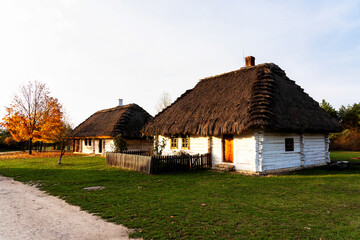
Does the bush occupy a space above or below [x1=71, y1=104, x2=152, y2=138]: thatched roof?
below

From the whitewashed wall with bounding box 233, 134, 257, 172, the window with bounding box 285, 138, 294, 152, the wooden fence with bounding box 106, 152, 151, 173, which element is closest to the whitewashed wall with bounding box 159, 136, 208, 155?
the whitewashed wall with bounding box 233, 134, 257, 172

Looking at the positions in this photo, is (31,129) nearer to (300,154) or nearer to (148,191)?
(148,191)

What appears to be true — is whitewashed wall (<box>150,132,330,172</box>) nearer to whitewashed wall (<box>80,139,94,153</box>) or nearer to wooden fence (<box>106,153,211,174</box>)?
wooden fence (<box>106,153,211,174</box>)

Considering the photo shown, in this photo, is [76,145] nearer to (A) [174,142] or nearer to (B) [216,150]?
(A) [174,142]

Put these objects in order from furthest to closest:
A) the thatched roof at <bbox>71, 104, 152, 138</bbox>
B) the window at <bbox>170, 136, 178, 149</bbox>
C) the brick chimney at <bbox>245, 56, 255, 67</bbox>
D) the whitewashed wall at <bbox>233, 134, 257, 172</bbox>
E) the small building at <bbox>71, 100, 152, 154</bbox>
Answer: the small building at <bbox>71, 100, 152, 154</bbox> < the thatched roof at <bbox>71, 104, 152, 138</bbox> < the brick chimney at <bbox>245, 56, 255, 67</bbox> < the window at <bbox>170, 136, 178, 149</bbox> < the whitewashed wall at <bbox>233, 134, 257, 172</bbox>

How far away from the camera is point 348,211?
21.2 feet

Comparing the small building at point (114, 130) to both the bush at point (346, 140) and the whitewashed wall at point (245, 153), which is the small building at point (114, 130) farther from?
the bush at point (346, 140)

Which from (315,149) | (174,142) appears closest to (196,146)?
(174,142)

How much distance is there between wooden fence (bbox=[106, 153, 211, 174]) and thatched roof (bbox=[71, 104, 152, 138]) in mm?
10270

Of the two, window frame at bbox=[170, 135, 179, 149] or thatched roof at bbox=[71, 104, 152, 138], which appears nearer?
window frame at bbox=[170, 135, 179, 149]

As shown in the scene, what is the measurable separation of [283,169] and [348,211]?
24.9ft

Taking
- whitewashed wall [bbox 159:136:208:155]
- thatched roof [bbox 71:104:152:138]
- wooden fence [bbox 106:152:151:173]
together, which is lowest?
wooden fence [bbox 106:152:151:173]

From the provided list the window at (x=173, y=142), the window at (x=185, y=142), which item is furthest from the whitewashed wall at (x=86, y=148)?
the window at (x=185, y=142)

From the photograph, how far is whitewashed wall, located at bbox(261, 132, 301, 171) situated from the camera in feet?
43.1
